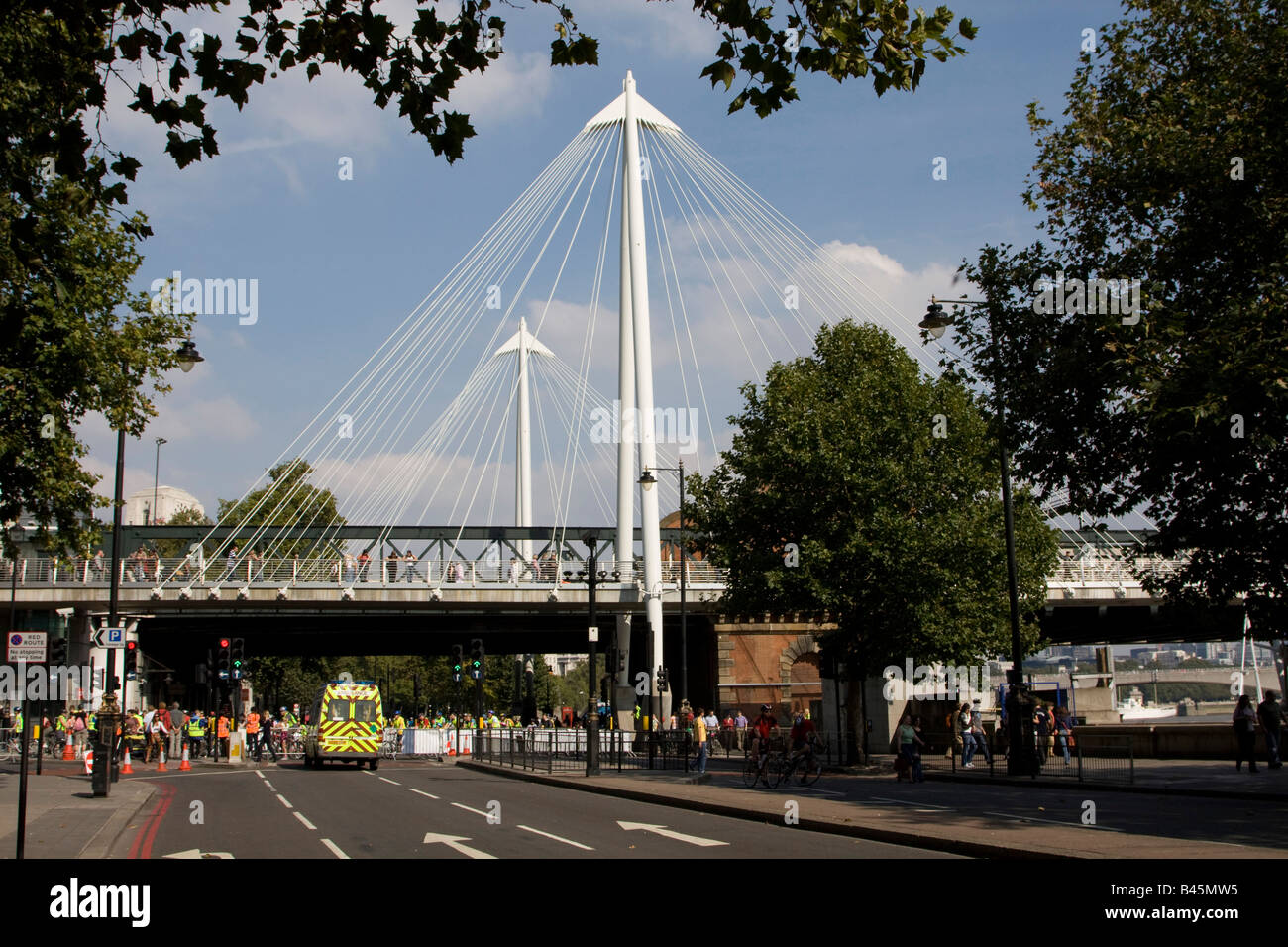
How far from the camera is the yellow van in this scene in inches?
1469

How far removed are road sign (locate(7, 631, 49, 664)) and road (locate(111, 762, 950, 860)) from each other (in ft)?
9.39

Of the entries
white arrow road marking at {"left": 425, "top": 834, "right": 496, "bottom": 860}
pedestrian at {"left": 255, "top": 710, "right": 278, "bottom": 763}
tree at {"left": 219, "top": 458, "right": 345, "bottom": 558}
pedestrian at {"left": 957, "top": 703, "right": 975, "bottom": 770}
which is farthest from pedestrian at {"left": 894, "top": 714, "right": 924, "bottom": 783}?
tree at {"left": 219, "top": 458, "right": 345, "bottom": 558}

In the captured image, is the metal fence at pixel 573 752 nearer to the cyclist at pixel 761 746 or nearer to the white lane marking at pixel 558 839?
the cyclist at pixel 761 746

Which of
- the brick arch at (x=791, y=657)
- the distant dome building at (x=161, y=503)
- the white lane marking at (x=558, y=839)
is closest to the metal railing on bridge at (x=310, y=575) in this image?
the brick arch at (x=791, y=657)

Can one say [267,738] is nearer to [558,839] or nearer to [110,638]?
[110,638]

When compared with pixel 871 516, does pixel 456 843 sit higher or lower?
lower

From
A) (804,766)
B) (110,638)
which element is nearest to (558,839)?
(804,766)

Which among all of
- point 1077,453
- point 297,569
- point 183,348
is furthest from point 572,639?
point 1077,453

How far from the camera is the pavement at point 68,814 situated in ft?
46.1

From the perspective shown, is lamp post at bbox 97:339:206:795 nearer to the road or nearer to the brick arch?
the road

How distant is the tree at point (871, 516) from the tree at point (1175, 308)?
36.7 ft

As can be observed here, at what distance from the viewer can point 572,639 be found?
69.2 metres

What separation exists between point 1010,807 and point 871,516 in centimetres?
1406

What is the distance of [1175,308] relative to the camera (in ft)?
58.0
